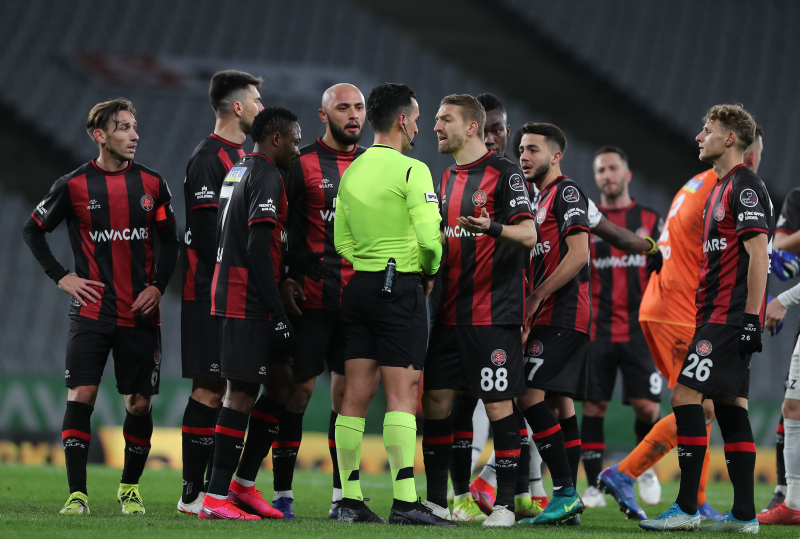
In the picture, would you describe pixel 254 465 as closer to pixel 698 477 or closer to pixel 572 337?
pixel 572 337

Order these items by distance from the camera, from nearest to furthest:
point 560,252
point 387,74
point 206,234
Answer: point 206,234, point 560,252, point 387,74

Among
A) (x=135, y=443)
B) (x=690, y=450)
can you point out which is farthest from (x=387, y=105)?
(x=135, y=443)

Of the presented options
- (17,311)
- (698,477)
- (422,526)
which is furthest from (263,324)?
(17,311)

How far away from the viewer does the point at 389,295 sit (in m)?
5.06

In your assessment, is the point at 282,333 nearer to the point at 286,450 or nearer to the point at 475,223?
the point at 286,450

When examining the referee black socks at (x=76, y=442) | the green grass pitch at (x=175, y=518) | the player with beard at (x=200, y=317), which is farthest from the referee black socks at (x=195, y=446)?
the referee black socks at (x=76, y=442)

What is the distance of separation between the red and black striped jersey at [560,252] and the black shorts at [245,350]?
167cm

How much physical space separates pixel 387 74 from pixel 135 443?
14.6 metres

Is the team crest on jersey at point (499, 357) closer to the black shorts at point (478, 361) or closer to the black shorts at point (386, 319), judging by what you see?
the black shorts at point (478, 361)

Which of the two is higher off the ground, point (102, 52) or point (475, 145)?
point (102, 52)

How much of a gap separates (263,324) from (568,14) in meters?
17.8

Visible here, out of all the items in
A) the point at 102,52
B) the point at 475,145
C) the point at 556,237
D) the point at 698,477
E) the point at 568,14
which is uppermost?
the point at 568,14

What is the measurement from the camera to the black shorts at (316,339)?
5.64 metres

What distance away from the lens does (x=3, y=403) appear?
10.8 metres
